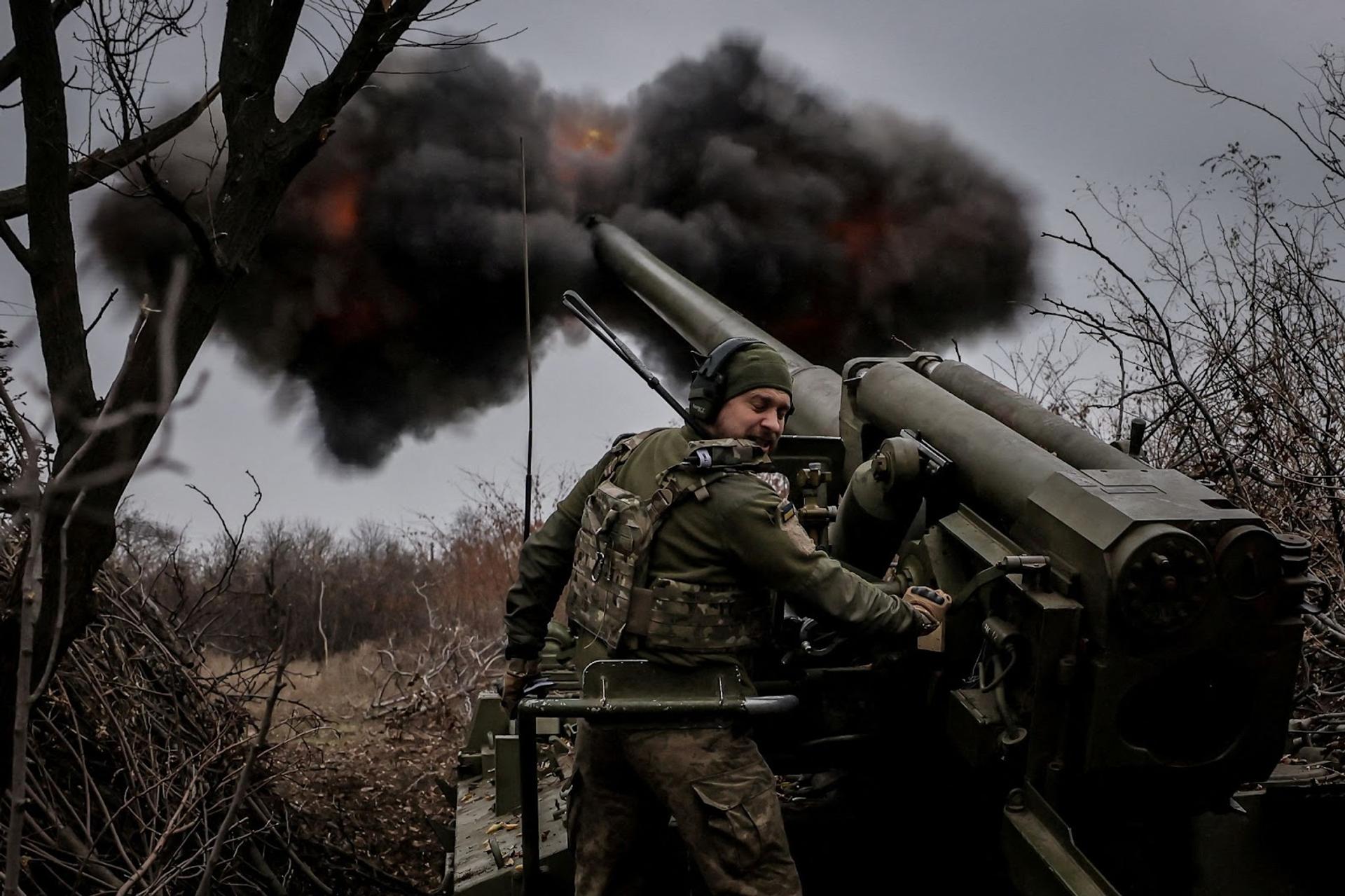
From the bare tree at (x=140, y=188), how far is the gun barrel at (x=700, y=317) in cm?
187

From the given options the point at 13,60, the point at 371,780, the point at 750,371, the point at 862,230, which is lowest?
the point at 371,780

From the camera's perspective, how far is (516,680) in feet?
12.1

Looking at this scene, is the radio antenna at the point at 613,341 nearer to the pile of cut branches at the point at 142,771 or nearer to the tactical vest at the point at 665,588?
the tactical vest at the point at 665,588

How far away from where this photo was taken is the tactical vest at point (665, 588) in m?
3.26

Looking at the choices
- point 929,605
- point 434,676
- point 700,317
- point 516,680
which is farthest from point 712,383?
point 434,676

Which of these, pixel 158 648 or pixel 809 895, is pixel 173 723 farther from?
pixel 809 895

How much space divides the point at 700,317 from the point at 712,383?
3.05m

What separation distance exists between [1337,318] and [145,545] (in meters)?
8.20

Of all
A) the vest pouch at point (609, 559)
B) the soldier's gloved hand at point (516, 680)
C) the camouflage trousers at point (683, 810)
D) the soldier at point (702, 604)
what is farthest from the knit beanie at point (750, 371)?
the soldier's gloved hand at point (516, 680)

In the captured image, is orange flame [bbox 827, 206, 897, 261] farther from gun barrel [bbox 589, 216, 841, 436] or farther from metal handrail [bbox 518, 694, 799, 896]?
metal handrail [bbox 518, 694, 799, 896]

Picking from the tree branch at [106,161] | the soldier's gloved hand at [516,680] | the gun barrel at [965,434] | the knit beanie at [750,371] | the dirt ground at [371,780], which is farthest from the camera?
the dirt ground at [371,780]

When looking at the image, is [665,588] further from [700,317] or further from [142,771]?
[700,317]

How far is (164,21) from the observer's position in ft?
14.2

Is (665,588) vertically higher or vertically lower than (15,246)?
lower
